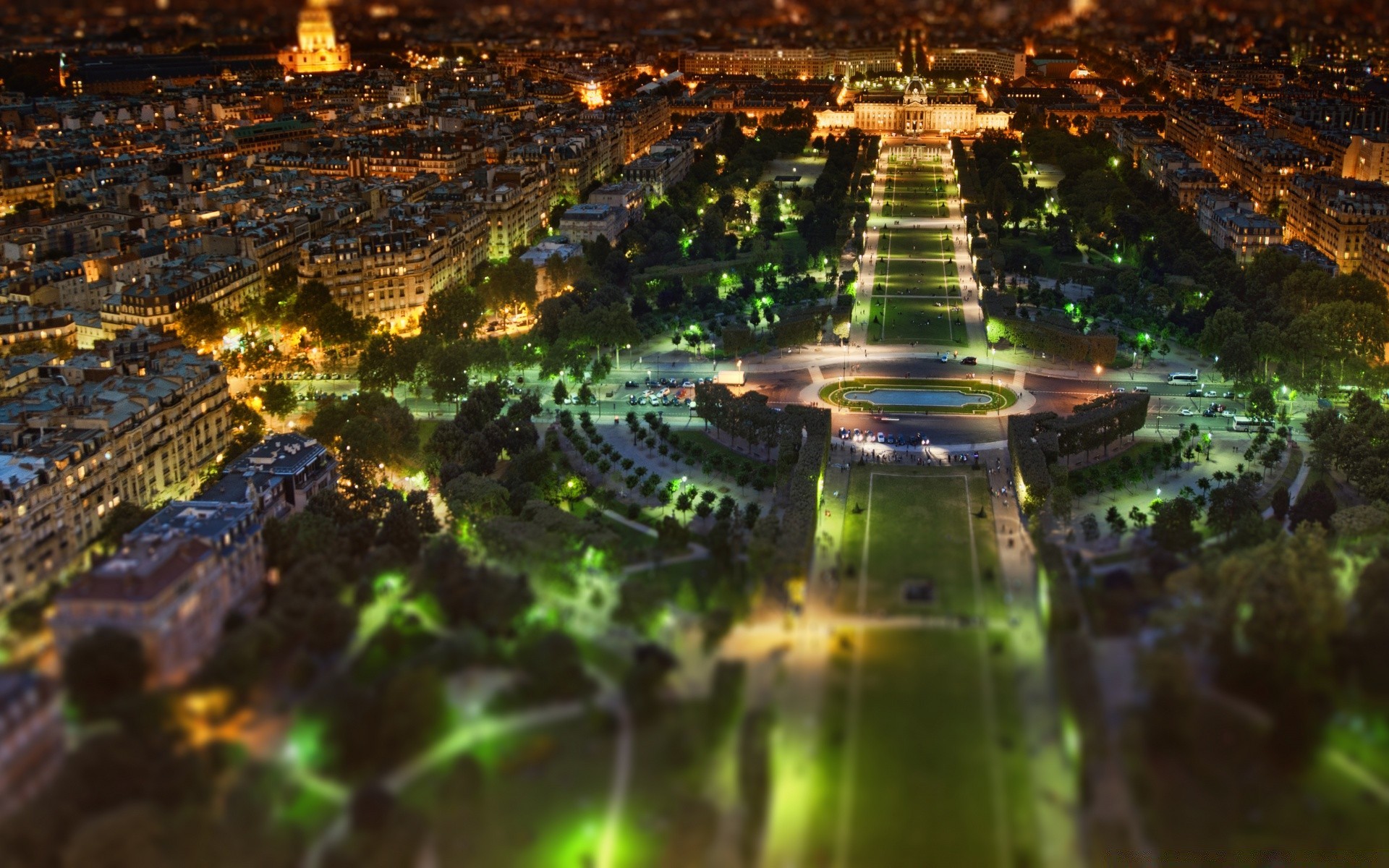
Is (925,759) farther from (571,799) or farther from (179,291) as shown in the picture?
(179,291)

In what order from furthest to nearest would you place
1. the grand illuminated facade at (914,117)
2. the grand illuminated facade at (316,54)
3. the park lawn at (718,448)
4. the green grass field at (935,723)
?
the grand illuminated facade at (914,117) → the grand illuminated facade at (316,54) → the park lawn at (718,448) → the green grass field at (935,723)

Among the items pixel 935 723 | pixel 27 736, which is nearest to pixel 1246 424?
pixel 935 723

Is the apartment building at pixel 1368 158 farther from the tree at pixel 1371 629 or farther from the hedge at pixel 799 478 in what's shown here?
the tree at pixel 1371 629

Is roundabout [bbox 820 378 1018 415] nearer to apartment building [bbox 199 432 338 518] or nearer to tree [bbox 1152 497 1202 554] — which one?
tree [bbox 1152 497 1202 554]

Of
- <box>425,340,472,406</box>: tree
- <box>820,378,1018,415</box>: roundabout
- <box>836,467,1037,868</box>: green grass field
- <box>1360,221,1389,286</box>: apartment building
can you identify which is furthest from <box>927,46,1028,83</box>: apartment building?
<box>836,467,1037,868</box>: green grass field

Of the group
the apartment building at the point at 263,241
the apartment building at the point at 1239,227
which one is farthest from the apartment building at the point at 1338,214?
the apartment building at the point at 263,241
